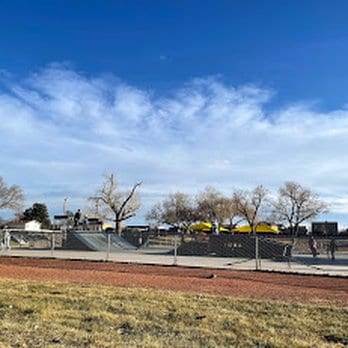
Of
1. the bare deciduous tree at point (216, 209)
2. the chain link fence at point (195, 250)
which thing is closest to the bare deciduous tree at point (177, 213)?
the bare deciduous tree at point (216, 209)

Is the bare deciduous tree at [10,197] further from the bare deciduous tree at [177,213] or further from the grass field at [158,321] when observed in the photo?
the grass field at [158,321]

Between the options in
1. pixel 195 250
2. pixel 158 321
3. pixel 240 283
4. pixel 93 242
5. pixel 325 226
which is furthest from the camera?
pixel 325 226

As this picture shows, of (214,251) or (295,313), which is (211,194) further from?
(295,313)

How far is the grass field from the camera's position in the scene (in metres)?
6.44

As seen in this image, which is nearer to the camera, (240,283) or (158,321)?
(158,321)

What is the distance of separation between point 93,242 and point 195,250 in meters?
8.43

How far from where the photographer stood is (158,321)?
7867 mm

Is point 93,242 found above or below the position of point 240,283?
above

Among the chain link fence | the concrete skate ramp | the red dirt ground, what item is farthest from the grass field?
the concrete skate ramp

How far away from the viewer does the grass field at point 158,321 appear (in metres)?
6.44

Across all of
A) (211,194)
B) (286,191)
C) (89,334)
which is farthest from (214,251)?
(211,194)

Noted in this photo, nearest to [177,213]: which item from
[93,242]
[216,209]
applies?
[216,209]

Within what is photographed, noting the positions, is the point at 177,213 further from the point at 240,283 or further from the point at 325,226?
the point at 240,283

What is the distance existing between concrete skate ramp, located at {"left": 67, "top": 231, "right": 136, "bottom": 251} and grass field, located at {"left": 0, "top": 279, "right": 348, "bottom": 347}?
24.3m
